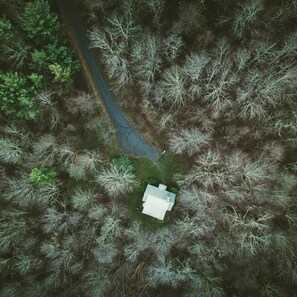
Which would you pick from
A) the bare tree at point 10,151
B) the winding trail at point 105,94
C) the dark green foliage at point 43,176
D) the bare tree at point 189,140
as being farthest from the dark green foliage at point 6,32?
the bare tree at point 189,140

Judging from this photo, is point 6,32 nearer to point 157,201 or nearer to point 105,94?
point 105,94

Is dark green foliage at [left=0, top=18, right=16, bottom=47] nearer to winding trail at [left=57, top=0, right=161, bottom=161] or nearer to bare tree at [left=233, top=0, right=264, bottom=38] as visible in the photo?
winding trail at [left=57, top=0, right=161, bottom=161]

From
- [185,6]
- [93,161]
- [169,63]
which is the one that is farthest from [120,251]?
[185,6]

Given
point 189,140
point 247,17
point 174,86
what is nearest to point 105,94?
point 174,86

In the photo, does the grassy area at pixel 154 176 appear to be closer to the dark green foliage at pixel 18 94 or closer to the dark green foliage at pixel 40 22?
the dark green foliage at pixel 18 94

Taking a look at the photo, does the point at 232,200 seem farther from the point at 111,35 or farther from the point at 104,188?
the point at 111,35

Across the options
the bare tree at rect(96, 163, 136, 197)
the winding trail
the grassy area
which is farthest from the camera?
the winding trail

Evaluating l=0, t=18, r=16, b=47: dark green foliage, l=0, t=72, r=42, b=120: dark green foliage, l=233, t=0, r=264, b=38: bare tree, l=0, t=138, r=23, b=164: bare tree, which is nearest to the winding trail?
l=0, t=72, r=42, b=120: dark green foliage
